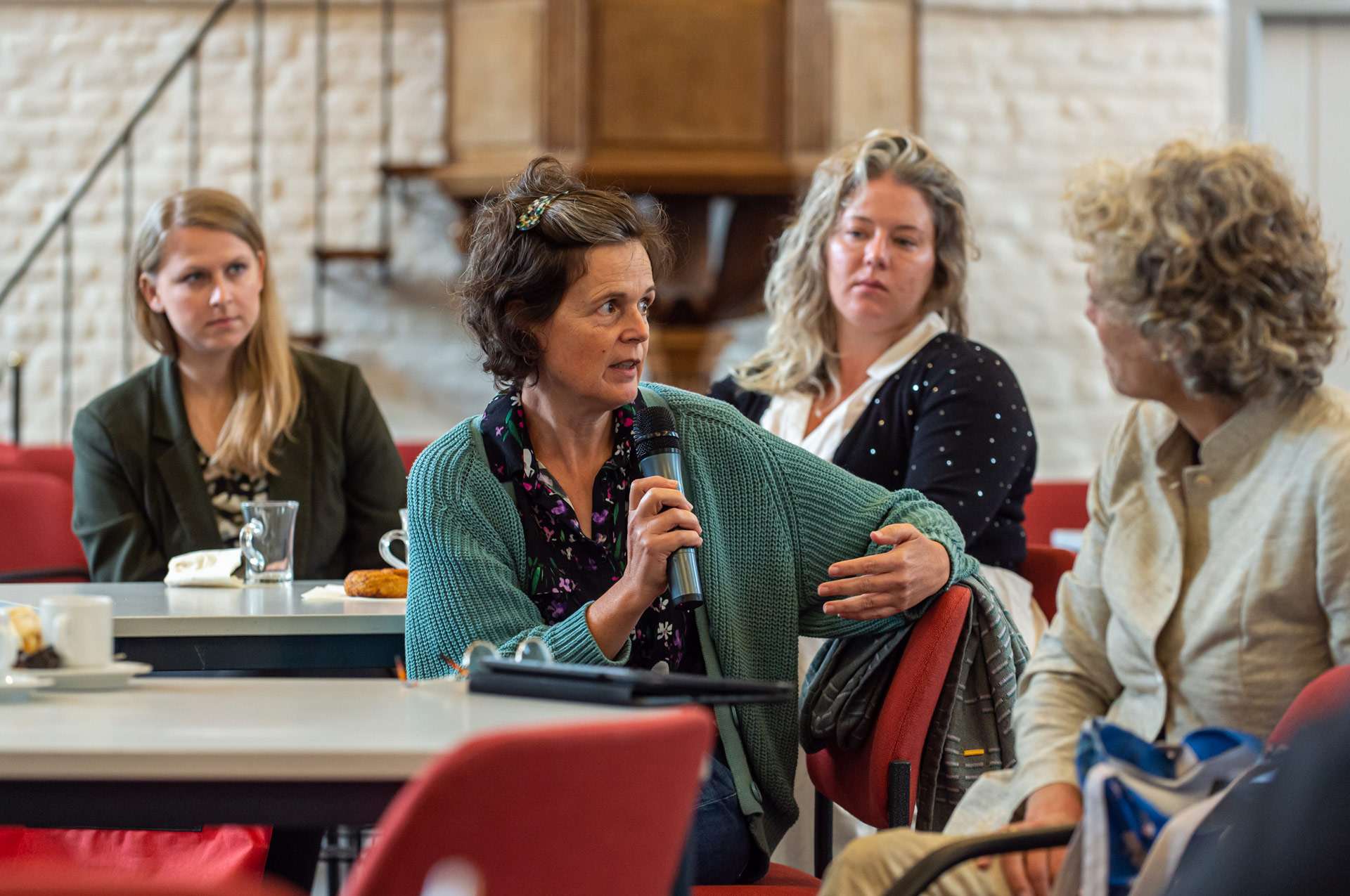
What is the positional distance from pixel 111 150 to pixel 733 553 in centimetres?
399

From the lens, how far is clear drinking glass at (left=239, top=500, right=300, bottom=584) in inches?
92.3

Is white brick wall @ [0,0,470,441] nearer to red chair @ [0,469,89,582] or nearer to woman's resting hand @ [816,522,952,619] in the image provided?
red chair @ [0,469,89,582]

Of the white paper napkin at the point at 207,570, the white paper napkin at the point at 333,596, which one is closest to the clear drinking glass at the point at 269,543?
the white paper napkin at the point at 207,570

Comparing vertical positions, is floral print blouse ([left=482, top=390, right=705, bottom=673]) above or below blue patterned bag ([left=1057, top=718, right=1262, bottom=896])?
above

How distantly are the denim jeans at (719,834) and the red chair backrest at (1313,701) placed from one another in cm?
67

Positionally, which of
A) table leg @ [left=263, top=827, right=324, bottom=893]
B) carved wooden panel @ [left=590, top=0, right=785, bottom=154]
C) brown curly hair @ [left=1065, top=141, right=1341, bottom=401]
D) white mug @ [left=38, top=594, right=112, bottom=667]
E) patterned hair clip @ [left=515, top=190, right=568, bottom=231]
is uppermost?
carved wooden panel @ [left=590, top=0, right=785, bottom=154]

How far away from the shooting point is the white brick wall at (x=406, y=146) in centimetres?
539

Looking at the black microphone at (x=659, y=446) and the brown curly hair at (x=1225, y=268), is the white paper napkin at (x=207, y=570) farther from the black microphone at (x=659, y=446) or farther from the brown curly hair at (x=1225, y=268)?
the brown curly hair at (x=1225, y=268)

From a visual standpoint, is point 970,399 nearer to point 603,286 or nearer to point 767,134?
point 603,286

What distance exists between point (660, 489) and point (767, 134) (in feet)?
11.1

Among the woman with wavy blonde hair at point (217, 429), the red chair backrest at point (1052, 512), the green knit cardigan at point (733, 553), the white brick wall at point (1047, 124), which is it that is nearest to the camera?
the green knit cardigan at point (733, 553)

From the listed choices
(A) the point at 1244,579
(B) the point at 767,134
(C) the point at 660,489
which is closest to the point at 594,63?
(B) the point at 767,134

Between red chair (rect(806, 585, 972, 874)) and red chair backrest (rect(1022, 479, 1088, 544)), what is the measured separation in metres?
1.83

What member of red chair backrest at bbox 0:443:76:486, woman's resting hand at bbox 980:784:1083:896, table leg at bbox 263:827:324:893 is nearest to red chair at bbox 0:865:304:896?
woman's resting hand at bbox 980:784:1083:896
